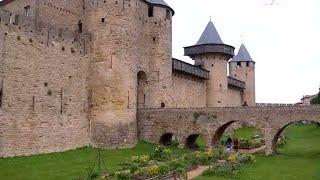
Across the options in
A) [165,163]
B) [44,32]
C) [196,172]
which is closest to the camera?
[165,163]

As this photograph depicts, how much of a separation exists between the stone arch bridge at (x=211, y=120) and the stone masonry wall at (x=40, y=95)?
17.9ft

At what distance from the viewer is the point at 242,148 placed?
31688 mm

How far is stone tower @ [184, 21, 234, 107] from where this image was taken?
4019cm

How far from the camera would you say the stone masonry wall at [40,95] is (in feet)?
66.8

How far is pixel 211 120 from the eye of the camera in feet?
93.7

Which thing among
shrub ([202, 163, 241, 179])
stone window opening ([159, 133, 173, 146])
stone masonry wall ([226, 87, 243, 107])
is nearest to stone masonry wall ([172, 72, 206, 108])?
stone window opening ([159, 133, 173, 146])

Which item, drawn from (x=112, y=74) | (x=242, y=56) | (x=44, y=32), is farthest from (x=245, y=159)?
(x=242, y=56)

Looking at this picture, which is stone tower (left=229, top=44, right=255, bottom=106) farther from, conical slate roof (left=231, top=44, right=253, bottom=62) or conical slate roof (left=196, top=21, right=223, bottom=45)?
conical slate roof (left=196, top=21, right=223, bottom=45)

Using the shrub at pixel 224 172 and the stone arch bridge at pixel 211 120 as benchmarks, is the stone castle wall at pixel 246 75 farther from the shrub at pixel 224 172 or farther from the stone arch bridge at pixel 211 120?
the shrub at pixel 224 172

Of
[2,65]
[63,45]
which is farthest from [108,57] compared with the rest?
[2,65]

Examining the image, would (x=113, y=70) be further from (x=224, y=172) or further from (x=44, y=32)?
(x=224, y=172)

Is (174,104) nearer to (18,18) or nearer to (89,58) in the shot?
(89,58)

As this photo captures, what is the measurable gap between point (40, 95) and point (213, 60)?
69.9ft

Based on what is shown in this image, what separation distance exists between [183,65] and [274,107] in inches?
430
